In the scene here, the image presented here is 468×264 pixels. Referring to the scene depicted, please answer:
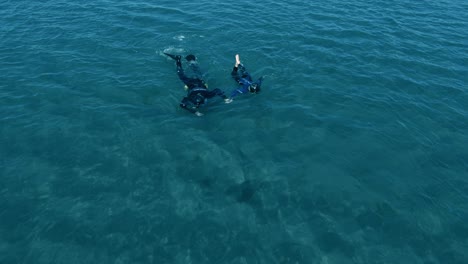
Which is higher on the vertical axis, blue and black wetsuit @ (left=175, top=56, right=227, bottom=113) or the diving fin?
the diving fin

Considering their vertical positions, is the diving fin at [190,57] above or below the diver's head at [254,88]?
above

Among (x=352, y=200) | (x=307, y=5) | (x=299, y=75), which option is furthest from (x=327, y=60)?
(x=352, y=200)

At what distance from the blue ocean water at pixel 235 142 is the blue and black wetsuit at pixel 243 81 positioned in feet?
3.28

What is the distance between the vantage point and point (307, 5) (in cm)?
4641

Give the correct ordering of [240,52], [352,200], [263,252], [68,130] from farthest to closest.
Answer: [240,52] < [68,130] < [352,200] < [263,252]

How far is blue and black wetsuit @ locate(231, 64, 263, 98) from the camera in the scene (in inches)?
1191

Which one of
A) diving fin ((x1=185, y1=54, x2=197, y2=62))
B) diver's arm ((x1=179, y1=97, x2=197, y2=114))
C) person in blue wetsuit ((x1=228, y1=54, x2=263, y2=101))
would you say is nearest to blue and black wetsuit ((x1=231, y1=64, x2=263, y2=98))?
person in blue wetsuit ((x1=228, y1=54, x2=263, y2=101))

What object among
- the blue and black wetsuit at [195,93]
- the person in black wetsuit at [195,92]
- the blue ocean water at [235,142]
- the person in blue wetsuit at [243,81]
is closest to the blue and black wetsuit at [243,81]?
the person in blue wetsuit at [243,81]

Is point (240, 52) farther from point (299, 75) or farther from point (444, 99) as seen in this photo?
point (444, 99)

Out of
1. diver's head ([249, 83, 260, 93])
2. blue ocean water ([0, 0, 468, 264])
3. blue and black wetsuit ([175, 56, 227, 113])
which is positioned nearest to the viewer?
blue ocean water ([0, 0, 468, 264])

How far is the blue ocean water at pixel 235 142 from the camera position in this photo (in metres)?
20.4

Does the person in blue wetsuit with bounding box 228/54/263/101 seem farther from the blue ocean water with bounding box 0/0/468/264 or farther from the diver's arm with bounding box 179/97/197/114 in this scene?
the diver's arm with bounding box 179/97/197/114

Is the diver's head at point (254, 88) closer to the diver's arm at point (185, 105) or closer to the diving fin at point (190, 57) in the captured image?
the diver's arm at point (185, 105)

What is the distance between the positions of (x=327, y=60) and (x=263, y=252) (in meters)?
A: 22.6
